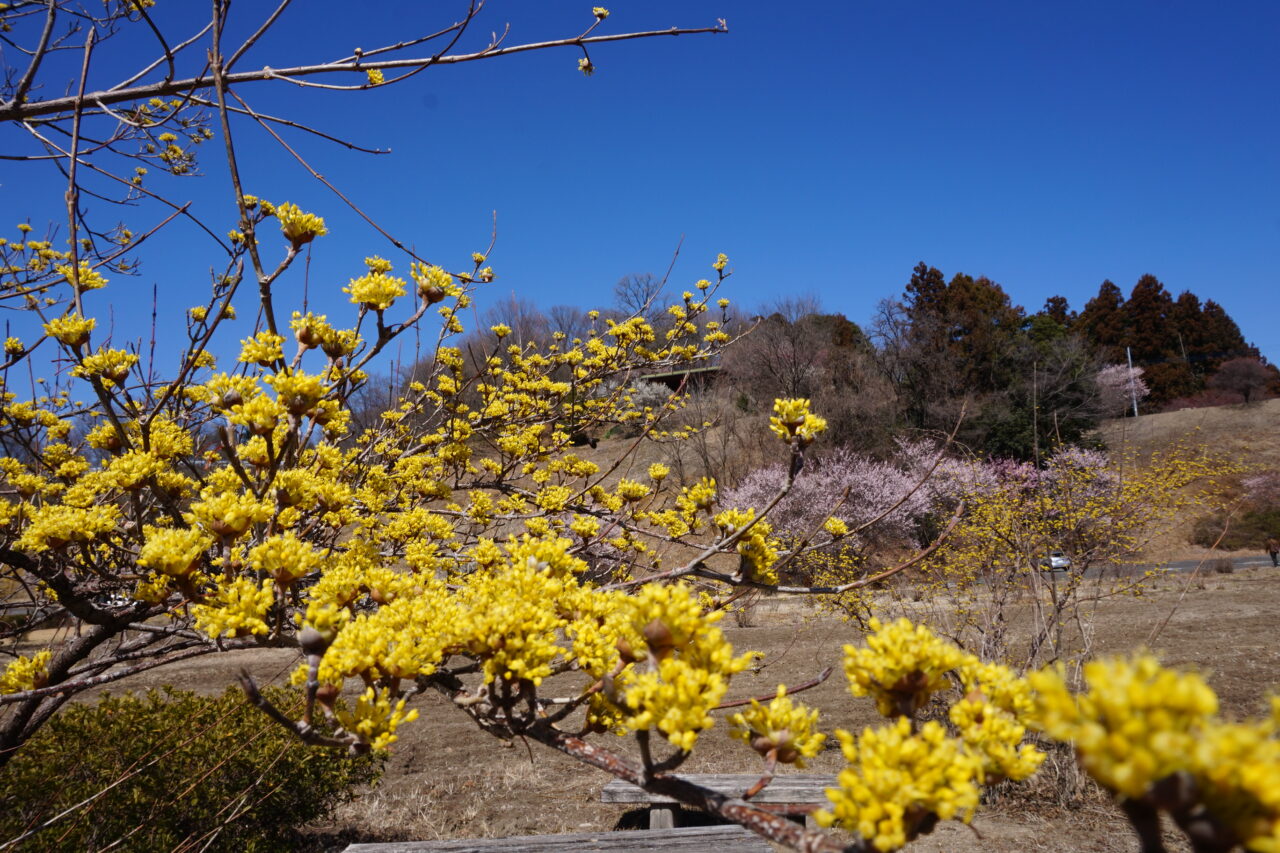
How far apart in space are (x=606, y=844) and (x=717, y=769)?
2810mm

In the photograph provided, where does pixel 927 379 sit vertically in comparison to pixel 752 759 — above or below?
above

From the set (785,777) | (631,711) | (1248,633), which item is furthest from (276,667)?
(1248,633)

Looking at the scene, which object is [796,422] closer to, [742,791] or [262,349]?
[262,349]

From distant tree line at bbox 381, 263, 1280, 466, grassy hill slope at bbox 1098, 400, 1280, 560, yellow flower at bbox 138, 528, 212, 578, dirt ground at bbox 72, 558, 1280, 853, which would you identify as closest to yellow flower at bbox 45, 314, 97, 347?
yellow flower at bbox 138, 528, 212, 578

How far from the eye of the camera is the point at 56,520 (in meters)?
1.61

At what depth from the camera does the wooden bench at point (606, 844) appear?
399cm

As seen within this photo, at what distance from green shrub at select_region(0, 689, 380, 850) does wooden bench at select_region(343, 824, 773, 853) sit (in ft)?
2.21

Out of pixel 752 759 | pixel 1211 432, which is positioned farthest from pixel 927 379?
pixel 752 759

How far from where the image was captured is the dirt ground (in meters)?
5.22

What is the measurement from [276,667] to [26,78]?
38.5 ft

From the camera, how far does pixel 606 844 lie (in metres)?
3.97

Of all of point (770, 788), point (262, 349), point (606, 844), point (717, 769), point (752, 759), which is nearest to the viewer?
point (262, 349)

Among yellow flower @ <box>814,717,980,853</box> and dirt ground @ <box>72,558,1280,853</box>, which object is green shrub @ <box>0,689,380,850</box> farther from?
yellow flower @ <box>814,717,980,853</box>

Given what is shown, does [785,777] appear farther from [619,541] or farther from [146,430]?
[146,430]
